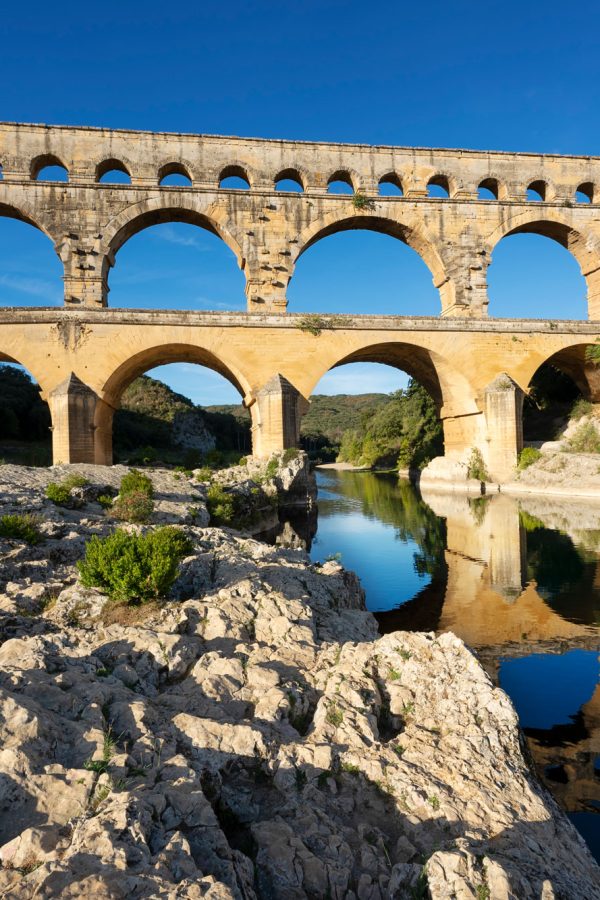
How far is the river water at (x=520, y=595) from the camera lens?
15.1 feet

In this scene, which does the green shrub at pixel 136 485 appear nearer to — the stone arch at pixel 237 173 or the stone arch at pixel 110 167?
the stone arch at pixel 237 173

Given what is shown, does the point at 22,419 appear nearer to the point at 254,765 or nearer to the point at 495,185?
the point at 495,185

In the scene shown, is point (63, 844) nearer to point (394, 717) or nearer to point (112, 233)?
point (394, 717)

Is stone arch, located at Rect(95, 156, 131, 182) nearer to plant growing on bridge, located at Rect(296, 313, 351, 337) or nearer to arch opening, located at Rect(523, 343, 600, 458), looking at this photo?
plant growing on bridge, located at Rect(296, 313, 351, 337)

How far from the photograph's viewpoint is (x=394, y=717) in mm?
3818

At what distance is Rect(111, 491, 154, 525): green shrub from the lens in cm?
959

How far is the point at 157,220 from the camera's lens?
22.1m

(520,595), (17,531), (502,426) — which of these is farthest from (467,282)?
(17,531)

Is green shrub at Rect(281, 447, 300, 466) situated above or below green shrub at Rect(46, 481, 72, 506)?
above

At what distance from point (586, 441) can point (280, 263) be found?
1572 cm

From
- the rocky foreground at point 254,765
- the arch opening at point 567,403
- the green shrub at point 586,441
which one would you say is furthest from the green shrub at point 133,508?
the green shrub at point 586,441

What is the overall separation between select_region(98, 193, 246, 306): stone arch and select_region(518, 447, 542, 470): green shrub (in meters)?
14.8

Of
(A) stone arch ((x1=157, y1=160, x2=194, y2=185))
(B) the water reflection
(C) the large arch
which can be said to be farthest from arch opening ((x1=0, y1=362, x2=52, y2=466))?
(B) the water reflection

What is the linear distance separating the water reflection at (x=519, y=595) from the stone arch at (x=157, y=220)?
43.7 feet
